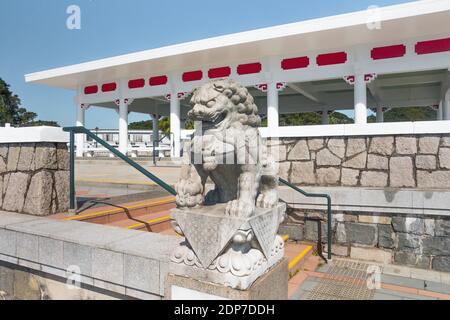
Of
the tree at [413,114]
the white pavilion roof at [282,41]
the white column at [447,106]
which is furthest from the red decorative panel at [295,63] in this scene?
the tree at [413,114]

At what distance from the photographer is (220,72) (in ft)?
37.8

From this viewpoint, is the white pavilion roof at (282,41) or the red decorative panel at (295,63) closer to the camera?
the white pavilion roof at (282,41)

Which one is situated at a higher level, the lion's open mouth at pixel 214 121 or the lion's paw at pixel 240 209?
the lion's open mouth at pixel 214 121

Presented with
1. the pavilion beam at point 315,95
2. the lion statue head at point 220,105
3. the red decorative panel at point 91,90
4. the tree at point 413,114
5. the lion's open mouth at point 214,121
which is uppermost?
the tree at point 413,114

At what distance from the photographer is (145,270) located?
6.76 feet

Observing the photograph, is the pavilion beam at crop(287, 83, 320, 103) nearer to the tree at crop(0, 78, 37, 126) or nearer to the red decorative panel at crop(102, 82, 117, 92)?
the red decorative panel at crop(102, 82, 117, 92)

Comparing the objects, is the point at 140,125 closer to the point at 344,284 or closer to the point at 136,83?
the point at 136,83

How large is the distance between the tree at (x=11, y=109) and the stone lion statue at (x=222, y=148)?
121 feet

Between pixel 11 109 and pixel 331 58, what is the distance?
35.3m

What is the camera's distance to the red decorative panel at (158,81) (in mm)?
12586

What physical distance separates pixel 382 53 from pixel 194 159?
30.0ft

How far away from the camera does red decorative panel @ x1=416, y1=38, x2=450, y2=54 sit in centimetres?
845

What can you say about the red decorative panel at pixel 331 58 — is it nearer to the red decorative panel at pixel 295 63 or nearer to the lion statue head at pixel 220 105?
the red decorative panel at pixel 295 63

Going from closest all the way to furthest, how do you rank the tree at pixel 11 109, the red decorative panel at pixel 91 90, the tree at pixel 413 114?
the red decorative panel at pixel 91 90, the tree at pixel 11 109, the tree at pixel 413 114
